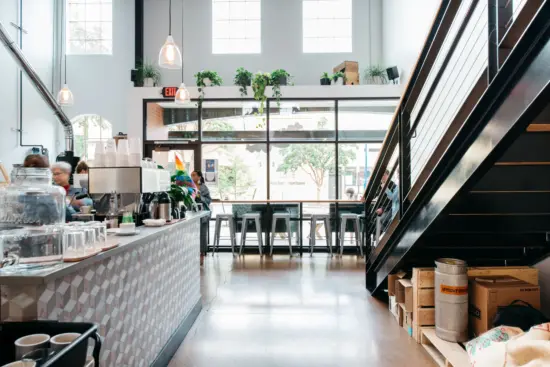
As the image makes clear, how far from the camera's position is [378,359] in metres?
2.75

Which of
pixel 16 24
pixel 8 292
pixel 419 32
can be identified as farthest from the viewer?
pixel 16 24

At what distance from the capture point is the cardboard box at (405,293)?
3.14m

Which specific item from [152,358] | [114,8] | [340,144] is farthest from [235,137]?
[152,358]

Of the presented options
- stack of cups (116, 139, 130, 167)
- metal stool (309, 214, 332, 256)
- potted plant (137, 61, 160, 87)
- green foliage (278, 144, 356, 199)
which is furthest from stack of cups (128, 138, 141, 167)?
potted plant (137, 61, 160, 87)

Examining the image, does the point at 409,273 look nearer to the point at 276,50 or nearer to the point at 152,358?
the point at 152,358

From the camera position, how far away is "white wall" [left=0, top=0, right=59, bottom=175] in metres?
7.35

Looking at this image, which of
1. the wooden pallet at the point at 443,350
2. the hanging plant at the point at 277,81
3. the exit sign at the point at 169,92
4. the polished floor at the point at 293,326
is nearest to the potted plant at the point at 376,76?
the hanging plant at the point at 277,81

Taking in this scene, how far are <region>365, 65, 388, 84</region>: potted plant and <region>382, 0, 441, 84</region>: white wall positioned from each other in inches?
12.3

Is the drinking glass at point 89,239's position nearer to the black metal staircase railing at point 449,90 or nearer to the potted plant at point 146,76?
the black metal staircase railing at point 449,90

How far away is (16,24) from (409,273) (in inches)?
351

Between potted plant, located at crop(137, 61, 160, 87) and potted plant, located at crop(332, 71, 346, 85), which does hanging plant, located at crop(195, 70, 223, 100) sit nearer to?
potted plant, located at crop(137, 61, 160, 87)

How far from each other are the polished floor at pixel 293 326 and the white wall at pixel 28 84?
18.0ft

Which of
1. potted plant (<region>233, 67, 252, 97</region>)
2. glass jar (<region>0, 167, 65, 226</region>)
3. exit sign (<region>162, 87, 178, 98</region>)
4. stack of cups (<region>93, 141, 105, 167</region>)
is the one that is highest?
potted plant (<region>233, 67, 252, 97</region>)

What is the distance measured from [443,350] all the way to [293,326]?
4.23 ft
